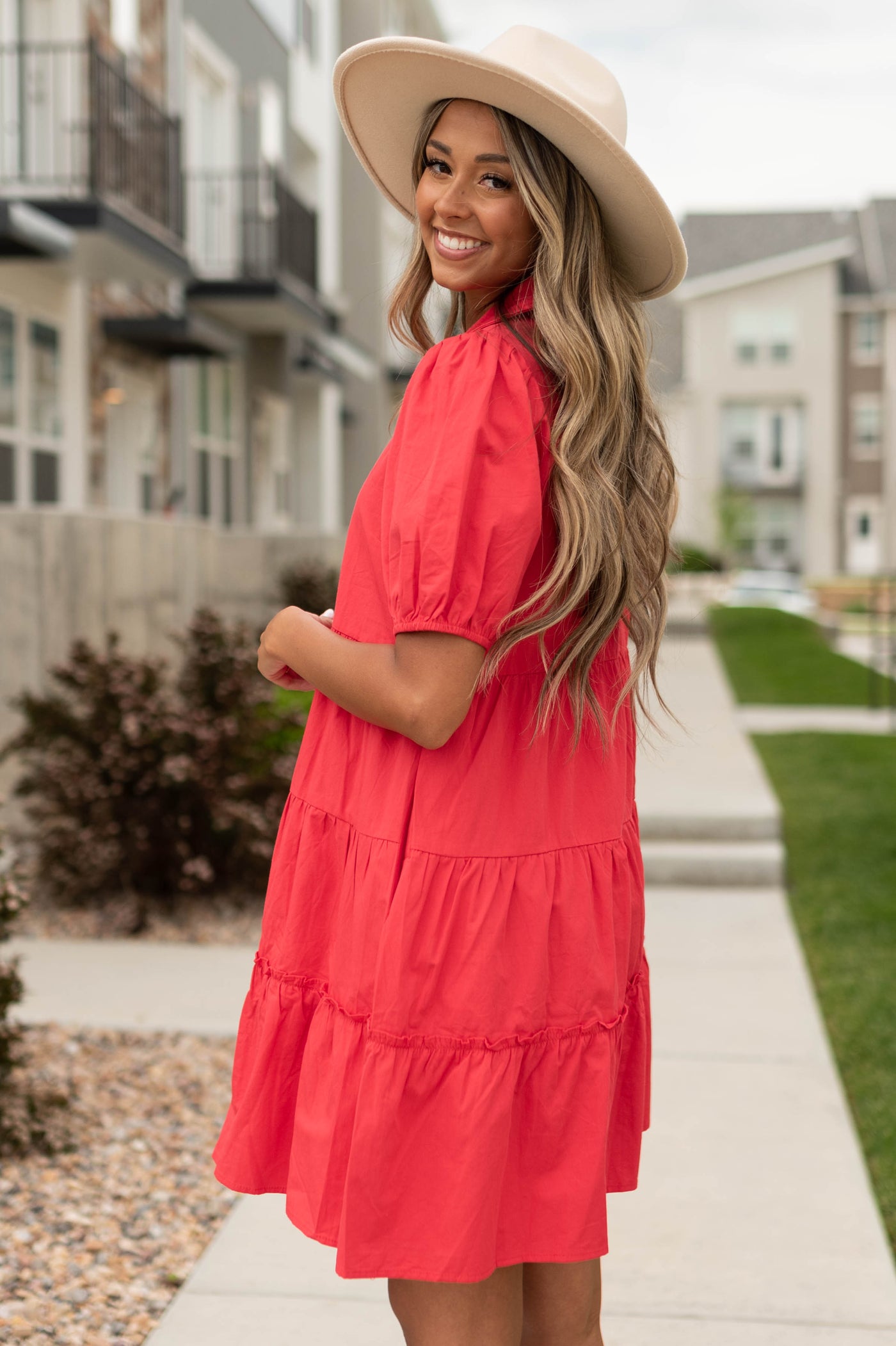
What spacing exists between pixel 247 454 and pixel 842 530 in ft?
110

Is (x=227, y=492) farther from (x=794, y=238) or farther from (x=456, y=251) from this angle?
(x=794, y=238)

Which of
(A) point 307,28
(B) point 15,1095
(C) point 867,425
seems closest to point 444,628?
(B) point 15,1095

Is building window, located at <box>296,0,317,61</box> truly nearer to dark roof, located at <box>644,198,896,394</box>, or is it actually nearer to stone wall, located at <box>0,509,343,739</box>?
stone wall, located at <box>0,509,343,739</box>

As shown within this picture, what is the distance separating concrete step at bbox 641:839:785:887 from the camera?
6125 millimetres

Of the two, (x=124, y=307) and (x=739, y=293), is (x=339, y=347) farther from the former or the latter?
(x=739, y=293)

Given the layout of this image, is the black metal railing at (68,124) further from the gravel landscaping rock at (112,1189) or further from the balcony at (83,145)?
the gravel landscaping rock at (112,1189)

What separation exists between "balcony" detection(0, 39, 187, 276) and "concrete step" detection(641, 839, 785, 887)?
20.3 ft

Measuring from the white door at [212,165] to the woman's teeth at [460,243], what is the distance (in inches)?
498

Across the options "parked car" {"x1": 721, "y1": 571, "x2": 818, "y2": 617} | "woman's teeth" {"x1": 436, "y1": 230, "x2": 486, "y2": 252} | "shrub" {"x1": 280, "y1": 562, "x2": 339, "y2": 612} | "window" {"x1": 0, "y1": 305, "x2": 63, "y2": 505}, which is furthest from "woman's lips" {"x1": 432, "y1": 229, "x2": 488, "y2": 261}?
"parked car" {"x1": 721, "y1": 571, "x2": 818, "y2": 617}

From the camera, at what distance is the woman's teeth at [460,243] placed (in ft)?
5.35

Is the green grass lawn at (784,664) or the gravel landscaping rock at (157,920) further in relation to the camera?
the green grass lawn at (784,664)

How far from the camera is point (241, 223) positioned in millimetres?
14211

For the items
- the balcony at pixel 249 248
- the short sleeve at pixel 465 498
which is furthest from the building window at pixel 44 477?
the short sleeve at pixel 465 498

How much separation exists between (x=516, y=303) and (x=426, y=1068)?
2.97 feet
